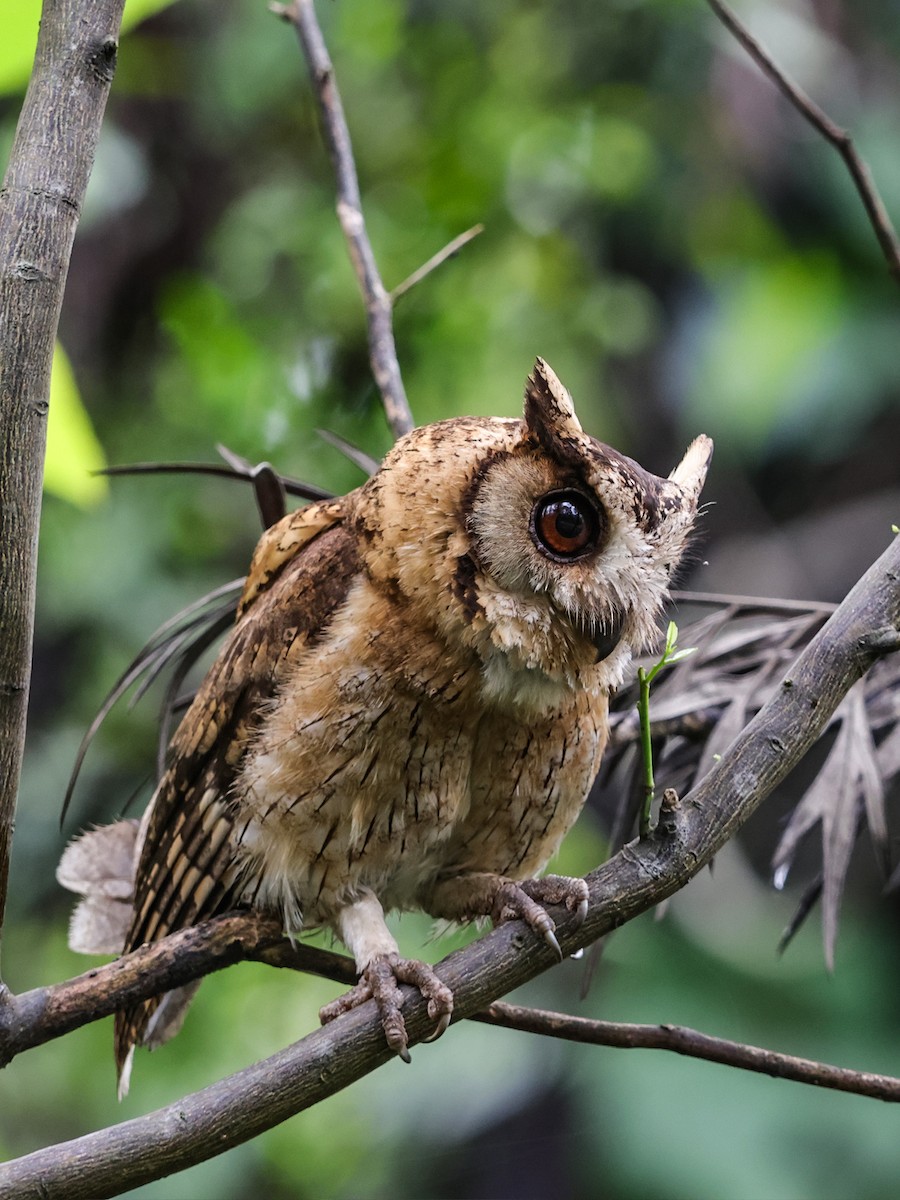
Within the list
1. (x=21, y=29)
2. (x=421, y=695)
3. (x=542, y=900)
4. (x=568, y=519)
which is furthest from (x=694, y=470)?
(x=21, y=29)

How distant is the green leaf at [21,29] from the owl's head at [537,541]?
60 cm

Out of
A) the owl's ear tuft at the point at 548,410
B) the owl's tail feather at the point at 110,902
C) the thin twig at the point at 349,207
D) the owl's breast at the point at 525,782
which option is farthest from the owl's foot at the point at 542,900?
the thin twig at the point at 349,207

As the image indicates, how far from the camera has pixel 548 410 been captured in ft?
4.49

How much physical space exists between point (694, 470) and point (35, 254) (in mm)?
770

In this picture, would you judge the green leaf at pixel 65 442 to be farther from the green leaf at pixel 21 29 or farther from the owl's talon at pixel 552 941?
the owl's talon at pixel 552 941

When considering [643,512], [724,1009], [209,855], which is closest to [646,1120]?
[724,1009]

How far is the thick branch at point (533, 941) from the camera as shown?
1.14 metres

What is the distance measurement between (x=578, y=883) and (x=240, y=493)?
274 cm

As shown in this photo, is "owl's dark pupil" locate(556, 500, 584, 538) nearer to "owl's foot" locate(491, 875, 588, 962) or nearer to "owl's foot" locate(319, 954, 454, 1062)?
"owl's foot" locate(491, 875, 588, 962)

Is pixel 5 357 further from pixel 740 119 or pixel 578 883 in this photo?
pixel 740 119

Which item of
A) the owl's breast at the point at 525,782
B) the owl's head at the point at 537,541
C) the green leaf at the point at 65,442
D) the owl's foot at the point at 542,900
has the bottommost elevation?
the owl's foot at the point at 542,900

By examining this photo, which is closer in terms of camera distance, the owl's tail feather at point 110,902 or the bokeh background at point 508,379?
the owl's tail feather at point 110,902

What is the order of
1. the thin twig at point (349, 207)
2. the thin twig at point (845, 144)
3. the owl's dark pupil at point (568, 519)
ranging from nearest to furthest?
the owl's dark pupil at point (568, 519) < the thin twig at point (845, 144) < the thin twig at point (349, 207)

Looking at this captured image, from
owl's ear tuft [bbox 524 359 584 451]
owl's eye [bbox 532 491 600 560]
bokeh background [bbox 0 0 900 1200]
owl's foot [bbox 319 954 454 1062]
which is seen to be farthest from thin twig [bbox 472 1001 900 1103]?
bokeh background [bbox 0 0 900 1200]
